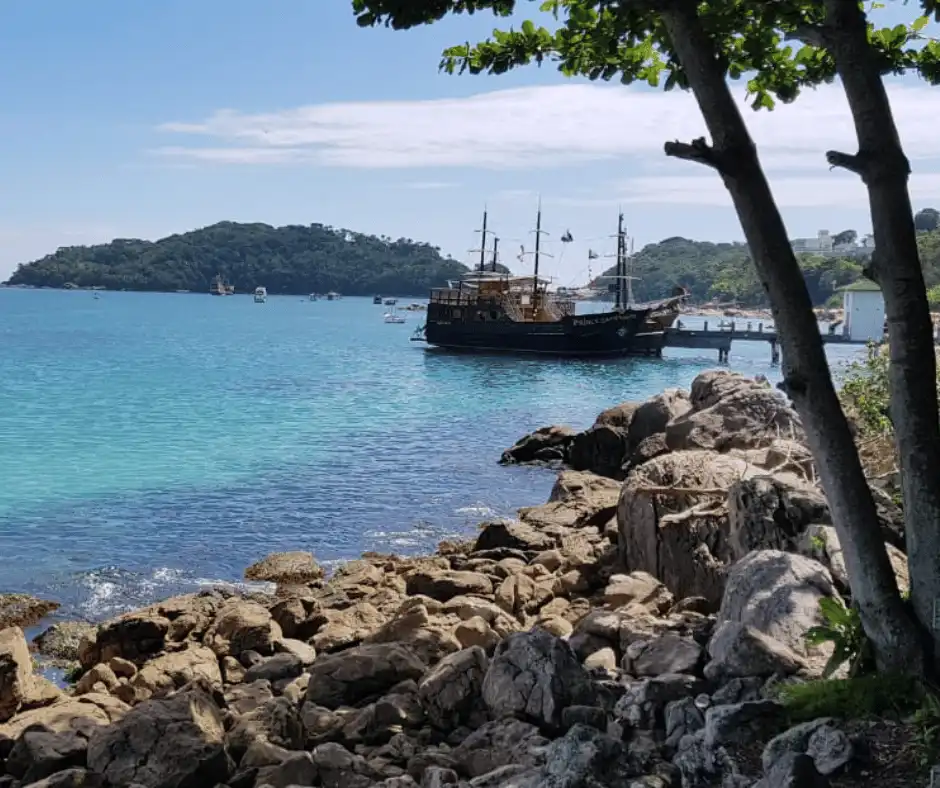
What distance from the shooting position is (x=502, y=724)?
20.0ft

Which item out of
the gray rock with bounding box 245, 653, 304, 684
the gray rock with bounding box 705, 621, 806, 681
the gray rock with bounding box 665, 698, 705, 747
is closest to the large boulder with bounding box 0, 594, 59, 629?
the gray rock with bounding box 245, 653, 304, 684

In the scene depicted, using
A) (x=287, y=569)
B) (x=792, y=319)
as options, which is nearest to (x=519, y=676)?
(x=792, y=319)

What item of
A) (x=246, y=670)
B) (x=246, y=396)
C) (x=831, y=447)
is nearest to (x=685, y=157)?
(x=831, y=447)

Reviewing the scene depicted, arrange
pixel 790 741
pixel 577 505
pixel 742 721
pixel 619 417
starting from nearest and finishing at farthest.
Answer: pixel 790 741 < pixel 742 721 < pixel 577 505 < pixel 619 417

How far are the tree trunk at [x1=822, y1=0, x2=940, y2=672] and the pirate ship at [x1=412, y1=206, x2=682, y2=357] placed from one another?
6433 centimetres

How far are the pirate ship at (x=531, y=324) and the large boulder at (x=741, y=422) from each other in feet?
174

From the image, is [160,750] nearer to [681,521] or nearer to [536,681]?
[536,681]

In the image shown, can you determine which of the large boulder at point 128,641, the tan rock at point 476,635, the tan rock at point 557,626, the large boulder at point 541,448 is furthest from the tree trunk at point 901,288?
the large boulder at point 541,448

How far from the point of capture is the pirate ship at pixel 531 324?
7044 centimetres

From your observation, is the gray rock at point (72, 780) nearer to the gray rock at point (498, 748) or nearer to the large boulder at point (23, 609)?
the gray rock at point (498, 748)

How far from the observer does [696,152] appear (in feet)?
19.0

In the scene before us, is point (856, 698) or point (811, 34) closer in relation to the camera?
point (856, 698)

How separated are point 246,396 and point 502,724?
134 feet

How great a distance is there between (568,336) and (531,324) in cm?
252
